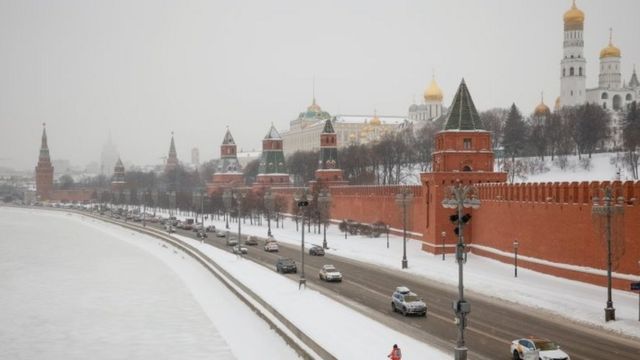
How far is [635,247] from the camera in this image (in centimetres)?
2922

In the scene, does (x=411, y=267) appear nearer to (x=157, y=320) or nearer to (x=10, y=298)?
(x=157, y=320)

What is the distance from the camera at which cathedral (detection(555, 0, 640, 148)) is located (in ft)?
403

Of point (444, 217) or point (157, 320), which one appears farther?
point (444, 217)

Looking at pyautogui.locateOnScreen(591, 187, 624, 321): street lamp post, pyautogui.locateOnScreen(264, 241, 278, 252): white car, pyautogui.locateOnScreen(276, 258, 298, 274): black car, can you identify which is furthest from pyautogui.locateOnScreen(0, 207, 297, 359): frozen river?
pyautogui.locateOnScreen(591, 187, 624, 321): street lamp post

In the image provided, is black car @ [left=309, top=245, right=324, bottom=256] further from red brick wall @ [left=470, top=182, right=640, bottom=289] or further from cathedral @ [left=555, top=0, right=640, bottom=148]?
cathedral @ [left=555, top=0, right=640, bottom=148]

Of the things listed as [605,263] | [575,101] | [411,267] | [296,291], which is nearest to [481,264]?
[411,267]

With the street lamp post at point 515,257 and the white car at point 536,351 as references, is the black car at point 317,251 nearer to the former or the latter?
the street lamp post at point 515,257

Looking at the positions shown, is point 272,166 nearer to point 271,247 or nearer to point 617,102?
point 271,247

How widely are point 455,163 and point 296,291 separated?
19948mm

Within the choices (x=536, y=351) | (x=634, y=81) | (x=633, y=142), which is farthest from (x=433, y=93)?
(x=536, y=351)

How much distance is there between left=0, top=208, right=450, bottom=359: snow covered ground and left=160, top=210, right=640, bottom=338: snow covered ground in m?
8.21

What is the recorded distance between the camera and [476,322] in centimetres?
2638

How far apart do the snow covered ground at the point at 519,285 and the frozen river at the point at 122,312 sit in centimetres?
1146

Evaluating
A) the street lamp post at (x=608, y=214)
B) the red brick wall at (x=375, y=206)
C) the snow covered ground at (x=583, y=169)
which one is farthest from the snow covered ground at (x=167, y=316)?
the snow covered ground at (x=583, y=169)
